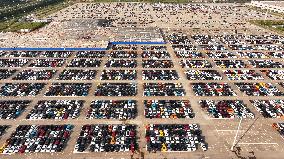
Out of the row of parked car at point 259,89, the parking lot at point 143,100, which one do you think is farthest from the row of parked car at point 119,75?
the row of parked car at point 259,89

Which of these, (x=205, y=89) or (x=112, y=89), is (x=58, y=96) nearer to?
(x=112, y=89)

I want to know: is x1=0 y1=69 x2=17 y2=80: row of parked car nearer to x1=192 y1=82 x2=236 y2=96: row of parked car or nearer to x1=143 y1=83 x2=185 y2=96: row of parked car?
x1=143 y1=83 x2=185 y2=96: row of parked car

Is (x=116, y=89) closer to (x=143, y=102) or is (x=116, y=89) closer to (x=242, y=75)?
(x=143, y=102)

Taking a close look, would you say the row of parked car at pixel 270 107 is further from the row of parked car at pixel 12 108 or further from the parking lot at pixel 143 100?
the row of parked car at pixel 12 108

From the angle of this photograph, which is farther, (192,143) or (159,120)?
(159,120)

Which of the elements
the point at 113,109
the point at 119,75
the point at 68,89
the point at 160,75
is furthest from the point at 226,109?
the point at 68,89

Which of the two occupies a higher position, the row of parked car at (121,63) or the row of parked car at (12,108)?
the row of parked car at (12,108)

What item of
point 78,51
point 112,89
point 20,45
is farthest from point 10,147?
point 20,45

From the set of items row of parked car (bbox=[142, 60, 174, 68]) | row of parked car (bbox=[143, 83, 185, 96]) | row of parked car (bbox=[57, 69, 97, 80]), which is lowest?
row of parked car (bbox=[143, 83, 185, 96])

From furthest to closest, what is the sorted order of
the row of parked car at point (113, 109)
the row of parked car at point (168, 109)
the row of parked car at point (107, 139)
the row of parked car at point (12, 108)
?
the row of parked car at point (12, 108) → the row of parked car at point (168, 109) → the row of parked car at point (113, 109) → the row of parked car at point (107, 139)

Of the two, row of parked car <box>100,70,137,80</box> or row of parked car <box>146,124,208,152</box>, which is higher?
row of parked car <box>100,70,137,80</box>

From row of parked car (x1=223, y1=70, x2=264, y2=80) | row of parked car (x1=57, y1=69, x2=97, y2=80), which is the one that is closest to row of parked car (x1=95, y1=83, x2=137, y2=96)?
row of parked car (x1=57, y1=69, x2=97, y2=80)
